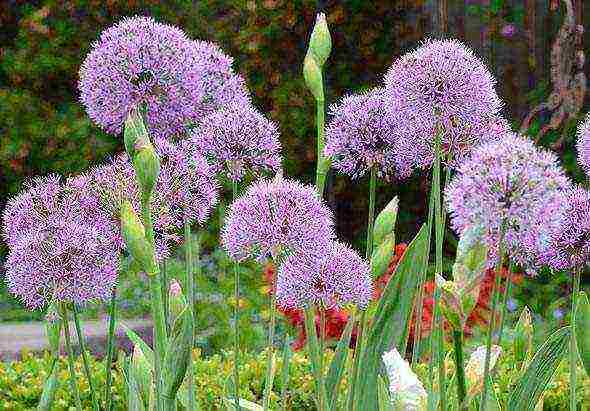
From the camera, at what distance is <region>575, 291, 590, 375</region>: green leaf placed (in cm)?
153

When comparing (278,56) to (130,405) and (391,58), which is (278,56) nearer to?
(391,58)

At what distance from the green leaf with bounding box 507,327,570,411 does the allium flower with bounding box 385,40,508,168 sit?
33cm

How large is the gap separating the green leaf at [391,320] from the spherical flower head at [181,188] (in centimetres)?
42

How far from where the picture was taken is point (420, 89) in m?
1.52

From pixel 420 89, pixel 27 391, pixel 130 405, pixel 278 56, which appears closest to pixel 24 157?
pixel 278 56

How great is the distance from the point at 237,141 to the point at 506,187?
60 centimetres

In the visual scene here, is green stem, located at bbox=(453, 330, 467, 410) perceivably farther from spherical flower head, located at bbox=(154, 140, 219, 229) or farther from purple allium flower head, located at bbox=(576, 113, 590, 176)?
spherical flower head, located at bbox=(154, 140, 219, 229)

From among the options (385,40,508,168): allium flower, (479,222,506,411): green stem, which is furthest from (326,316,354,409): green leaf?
(479,222,506,411): green stem

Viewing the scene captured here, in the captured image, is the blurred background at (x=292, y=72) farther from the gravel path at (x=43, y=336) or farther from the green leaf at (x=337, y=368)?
the green leaf at (x=337, y=368)

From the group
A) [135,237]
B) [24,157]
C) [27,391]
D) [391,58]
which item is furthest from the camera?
[24,157]

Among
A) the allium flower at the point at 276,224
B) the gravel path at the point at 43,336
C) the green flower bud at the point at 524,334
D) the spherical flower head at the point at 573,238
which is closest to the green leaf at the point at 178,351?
the allium flower at the point at 276,224

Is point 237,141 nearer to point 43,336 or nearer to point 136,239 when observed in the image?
point 136,239

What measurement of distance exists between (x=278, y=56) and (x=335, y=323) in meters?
2.66

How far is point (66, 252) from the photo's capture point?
1.55 meters
